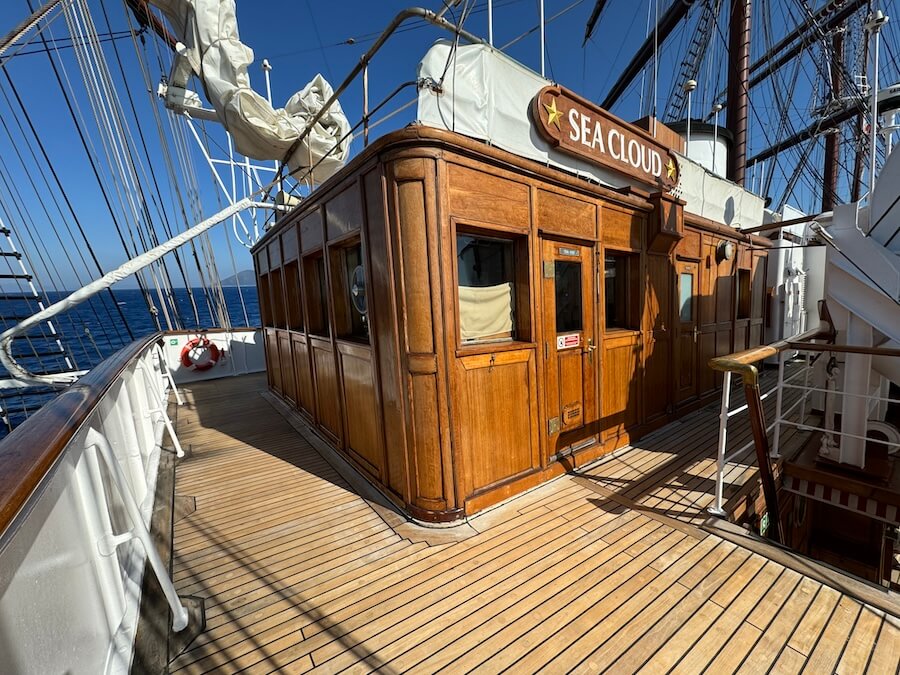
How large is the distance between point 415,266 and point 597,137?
9.08 ft

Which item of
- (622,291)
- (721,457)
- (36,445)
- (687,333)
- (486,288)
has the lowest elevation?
(721,457)

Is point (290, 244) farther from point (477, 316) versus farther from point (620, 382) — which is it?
point (620, 382)

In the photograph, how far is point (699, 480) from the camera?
3477mm

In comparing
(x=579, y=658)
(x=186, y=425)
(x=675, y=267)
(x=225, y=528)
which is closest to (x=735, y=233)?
(x=675, y=267)

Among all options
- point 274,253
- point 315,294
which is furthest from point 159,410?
point 274,253

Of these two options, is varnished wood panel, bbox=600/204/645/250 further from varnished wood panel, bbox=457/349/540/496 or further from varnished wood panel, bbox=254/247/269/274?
varnished wood panel, bbox=254/247/269/274

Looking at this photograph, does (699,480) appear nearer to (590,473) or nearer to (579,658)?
(590,473)

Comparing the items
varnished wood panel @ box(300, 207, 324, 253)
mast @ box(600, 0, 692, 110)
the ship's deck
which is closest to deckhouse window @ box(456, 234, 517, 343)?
the ship's deck

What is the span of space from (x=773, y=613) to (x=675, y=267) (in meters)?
3.84

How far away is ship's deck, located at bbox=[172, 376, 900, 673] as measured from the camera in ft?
6.04

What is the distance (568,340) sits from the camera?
11.7ft

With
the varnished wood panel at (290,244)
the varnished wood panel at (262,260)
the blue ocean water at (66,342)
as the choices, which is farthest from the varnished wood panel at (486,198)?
the blue ocean water at (66,342)

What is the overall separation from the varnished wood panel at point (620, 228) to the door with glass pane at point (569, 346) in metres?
0.36

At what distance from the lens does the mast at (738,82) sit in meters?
8.77
